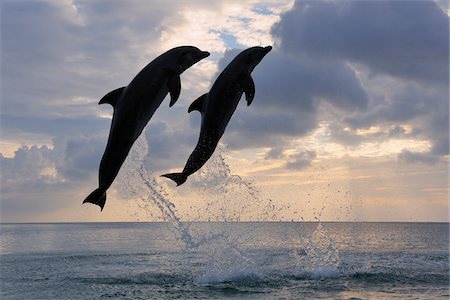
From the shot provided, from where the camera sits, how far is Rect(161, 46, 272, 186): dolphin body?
6.35m

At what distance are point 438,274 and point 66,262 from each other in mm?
36030

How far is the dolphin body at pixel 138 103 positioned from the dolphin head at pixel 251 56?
0.98 metres

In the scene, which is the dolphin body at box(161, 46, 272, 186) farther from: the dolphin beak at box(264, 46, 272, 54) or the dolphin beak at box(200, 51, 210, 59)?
the dolphin beak at box(264, 46, 272, 54)

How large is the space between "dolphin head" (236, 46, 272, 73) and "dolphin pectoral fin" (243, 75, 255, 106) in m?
0.30

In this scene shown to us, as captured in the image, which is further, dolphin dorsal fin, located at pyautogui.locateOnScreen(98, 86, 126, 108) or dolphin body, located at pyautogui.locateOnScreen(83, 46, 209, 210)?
dolphin dorsal fin, located at pyautogui.locateOnScreen(98, 86, 126, 108)

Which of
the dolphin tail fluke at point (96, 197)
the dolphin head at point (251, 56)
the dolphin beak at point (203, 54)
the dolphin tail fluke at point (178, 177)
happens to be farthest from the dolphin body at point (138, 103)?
the dolphin head at point (251, 56)

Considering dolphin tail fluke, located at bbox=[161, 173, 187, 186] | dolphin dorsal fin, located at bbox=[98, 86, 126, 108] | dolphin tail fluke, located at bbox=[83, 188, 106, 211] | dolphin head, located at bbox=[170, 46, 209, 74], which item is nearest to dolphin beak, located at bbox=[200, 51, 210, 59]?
dolphin head, located at bbox=[170, 46, 209, 74]

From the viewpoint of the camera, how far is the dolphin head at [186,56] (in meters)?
6.35

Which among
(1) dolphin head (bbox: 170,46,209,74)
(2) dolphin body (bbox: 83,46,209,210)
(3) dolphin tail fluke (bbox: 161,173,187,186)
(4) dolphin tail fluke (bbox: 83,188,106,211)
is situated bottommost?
(4) dolphin tail fluke (bbox: 83,188,106,211)

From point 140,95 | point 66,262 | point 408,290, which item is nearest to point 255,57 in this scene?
point 140,95

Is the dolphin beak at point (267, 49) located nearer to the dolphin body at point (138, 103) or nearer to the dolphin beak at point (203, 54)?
the dolphin beak at point (203, 54)

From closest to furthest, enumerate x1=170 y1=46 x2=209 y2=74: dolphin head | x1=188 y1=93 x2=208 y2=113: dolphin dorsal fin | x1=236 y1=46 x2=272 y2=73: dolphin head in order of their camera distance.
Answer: x1=170 y1=46 x2=209 y2=74: dolphin head
x1=188 y1=93 x2=208 y2=113: dolphin dorsal fin
x1=236 y1=46 x2=272 y2=73: dolphin head

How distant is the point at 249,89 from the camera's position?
7.05 m

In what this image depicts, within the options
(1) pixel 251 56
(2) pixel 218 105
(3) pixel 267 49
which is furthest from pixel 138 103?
(3) pixel 267 49
